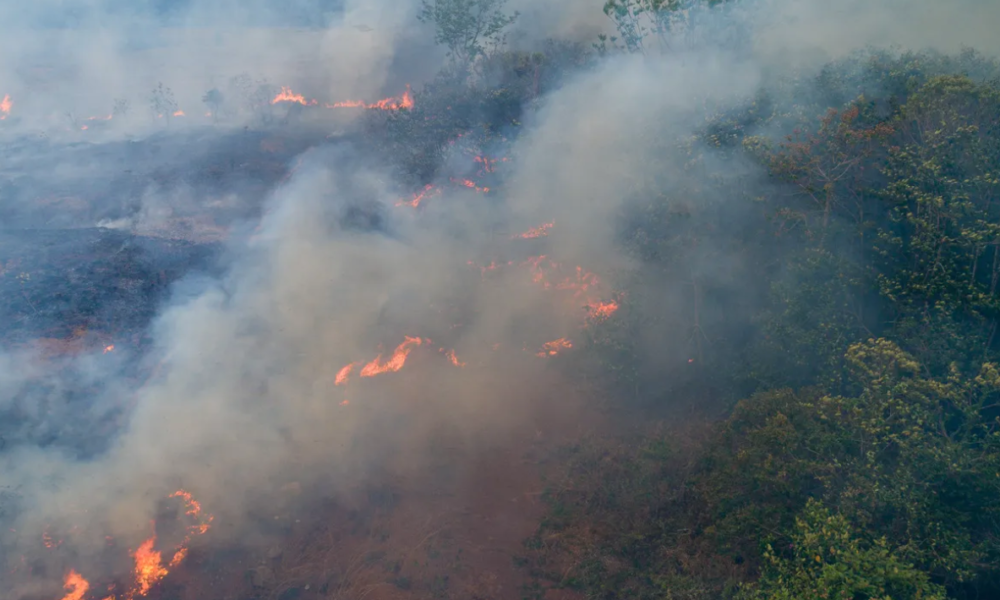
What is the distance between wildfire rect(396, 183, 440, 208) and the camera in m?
22.3

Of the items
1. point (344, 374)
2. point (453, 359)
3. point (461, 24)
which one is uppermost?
point (461, 24)

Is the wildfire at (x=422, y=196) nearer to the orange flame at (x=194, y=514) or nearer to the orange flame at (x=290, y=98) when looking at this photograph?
the orange flame at (x=194, y=514)

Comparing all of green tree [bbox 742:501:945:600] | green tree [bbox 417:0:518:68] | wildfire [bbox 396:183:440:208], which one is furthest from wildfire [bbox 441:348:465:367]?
green tree [bbox 417:0:518:68]

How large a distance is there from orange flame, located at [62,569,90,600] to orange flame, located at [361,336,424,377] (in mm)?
7078

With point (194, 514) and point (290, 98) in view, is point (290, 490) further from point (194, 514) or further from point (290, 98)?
point (290, 98)

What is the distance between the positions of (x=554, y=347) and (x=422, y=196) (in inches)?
328

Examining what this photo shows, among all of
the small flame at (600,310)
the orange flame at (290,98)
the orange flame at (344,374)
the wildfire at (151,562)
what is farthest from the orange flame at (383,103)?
the wildfire at (151,562)

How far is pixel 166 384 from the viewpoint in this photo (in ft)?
45.1

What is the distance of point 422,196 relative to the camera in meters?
22.5

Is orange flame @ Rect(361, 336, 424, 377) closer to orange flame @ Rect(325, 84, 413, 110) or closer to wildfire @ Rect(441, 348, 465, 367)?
wildfire @ Rect(441, 348, 465, 367)

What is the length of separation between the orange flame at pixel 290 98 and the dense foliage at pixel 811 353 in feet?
90.1

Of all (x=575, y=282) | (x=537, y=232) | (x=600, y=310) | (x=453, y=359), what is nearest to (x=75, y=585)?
(x=453, y=359)

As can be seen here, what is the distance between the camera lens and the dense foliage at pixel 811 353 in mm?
8898

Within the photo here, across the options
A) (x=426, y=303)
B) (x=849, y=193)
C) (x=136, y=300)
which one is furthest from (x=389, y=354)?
(x=849, y=193)
